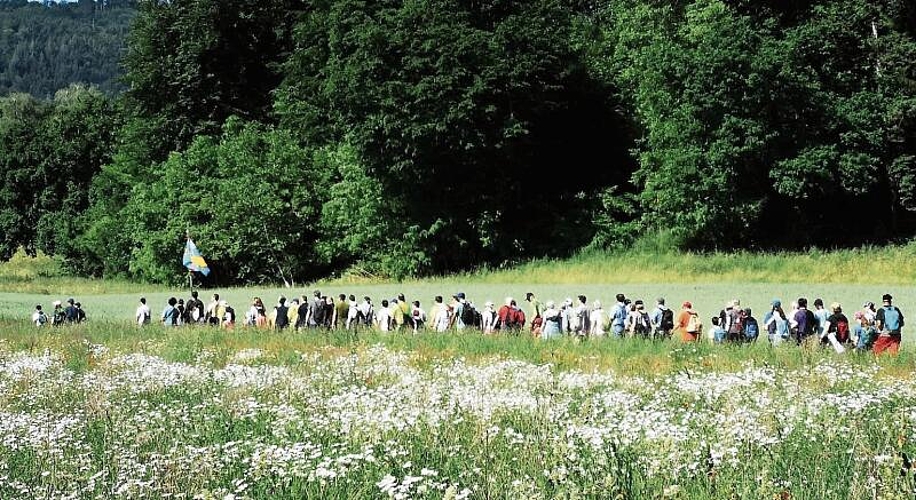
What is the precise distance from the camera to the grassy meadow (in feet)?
25.3

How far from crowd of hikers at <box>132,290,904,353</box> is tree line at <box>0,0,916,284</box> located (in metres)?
15.3

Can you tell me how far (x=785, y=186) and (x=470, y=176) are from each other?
1801cm

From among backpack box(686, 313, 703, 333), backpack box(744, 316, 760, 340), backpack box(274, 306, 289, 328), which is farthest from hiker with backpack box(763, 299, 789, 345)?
backpack box(274, 306, 289, 328)

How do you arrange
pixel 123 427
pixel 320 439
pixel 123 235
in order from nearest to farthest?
1. pixel 320 439
2. pixel 123 427
3. pixel 123 235

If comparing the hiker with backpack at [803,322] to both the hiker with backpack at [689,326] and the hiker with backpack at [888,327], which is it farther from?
the hiker with backpack at [689,326]

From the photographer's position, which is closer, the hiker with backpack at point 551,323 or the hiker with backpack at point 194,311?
the hiker with backpack at point 551,323

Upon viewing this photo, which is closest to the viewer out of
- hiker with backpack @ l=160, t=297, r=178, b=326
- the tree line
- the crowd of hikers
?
the crowd of hikers

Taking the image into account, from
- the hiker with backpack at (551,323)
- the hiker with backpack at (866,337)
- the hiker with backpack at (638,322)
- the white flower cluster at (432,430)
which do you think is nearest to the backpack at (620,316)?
the hiker with backpack at (638,322)

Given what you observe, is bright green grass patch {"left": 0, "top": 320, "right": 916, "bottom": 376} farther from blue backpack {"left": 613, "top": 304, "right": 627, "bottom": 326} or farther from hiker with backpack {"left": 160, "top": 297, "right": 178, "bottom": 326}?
hiker with backpack {"left": 160, "top": 297, "right": 178, "bottom": 326}

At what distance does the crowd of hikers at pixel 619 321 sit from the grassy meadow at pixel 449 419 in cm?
249

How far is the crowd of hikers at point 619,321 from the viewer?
66.4 ft

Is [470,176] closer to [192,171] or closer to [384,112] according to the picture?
[384,112]

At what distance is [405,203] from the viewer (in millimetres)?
52688

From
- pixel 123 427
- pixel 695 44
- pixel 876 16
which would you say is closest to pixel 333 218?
pixel 695 44
